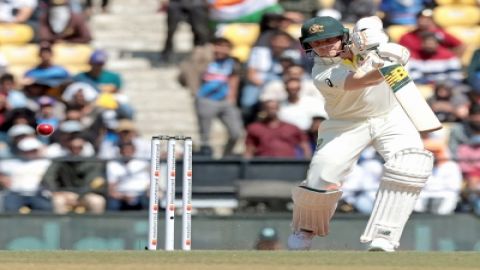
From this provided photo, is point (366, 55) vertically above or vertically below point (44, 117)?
above

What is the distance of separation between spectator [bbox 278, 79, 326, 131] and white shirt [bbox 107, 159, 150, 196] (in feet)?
4.78

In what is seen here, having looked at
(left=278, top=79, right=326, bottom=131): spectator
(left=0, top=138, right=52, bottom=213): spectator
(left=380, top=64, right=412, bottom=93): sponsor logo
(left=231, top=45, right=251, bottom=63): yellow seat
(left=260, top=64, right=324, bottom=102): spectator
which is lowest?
(left=0, top=138, right=52, bottom=213): spectator

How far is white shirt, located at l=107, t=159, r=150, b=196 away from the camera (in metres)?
12.1

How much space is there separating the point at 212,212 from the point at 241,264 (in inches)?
157

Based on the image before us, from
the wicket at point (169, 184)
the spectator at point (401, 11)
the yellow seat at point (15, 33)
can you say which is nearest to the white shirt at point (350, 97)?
the wicket at point (169, 184)

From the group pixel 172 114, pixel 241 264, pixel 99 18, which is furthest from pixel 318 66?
pixel 99 18

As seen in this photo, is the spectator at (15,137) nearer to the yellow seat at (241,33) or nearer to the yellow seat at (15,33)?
the yellow seat at (15,33)

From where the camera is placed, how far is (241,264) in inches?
321

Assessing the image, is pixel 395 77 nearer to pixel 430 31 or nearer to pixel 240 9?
pixel 430 31

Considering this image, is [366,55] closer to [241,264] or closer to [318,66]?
[318,66]

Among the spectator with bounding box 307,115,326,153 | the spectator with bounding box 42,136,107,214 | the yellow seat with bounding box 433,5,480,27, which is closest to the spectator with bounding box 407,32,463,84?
the yellow seat with bounding box 433,5,480,27

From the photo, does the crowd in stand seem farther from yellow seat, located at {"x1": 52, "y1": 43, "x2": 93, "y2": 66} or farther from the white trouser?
the white trouser

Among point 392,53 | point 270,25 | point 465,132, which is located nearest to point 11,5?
point 270,25

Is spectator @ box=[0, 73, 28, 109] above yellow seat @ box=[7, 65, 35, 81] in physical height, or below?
below
